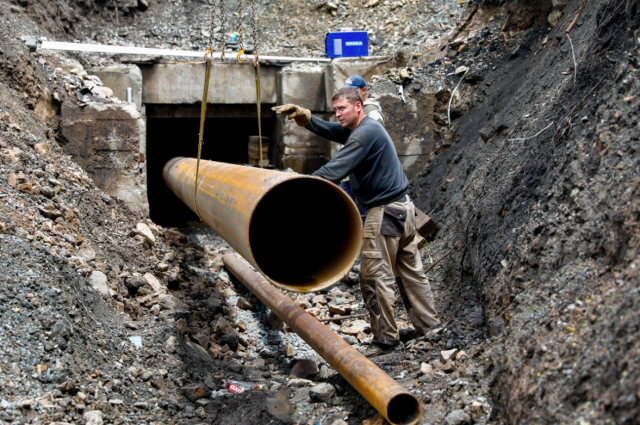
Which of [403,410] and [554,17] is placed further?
[554,17]

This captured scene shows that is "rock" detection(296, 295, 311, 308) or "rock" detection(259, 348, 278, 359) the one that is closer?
"rock" detection(259, 348, 278, 359)

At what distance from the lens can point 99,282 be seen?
4254 millimetres

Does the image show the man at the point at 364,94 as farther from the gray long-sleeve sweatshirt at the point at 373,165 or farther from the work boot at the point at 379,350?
the work boot at the point at 379,350

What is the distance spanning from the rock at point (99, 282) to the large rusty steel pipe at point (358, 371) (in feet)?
4.54

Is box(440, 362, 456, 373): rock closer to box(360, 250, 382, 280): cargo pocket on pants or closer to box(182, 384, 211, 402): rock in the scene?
box(360, 250, 382, 280): cargo pocket on pants

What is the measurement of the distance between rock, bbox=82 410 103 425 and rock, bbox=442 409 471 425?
185 centimetres

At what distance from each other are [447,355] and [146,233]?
4102 mm

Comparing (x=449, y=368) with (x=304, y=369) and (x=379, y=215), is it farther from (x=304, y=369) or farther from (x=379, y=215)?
(x=304, y=369)

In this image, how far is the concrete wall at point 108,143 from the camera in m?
6.41

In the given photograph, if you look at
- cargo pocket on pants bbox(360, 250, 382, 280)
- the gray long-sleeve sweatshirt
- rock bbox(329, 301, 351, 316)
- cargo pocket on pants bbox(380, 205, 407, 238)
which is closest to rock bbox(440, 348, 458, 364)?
cargo pocket on pants bbox(360, 250, 382, 280)

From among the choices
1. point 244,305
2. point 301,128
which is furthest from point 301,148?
point 244,305

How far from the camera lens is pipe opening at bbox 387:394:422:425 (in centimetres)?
266

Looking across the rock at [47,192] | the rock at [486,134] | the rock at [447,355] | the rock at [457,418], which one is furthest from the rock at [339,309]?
the rock at [47,192]

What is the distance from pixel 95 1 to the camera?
10.3 m
